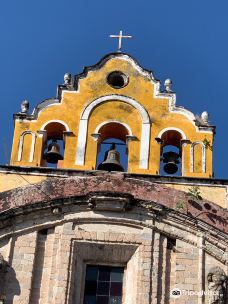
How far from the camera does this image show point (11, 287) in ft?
70.0

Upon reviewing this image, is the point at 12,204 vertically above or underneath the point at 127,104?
underneath

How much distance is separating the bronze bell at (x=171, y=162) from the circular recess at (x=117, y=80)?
98.6 inches

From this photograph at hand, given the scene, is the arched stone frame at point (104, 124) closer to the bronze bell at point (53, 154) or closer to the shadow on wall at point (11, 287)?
the bronze bell at point (53, 154)

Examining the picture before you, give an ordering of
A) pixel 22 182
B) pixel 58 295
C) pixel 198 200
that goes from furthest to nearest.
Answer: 1. pixel 22 182
2. pixel 198 200
3. pixel 58 295

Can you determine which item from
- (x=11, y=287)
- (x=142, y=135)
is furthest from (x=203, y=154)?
(x=11, y=287)

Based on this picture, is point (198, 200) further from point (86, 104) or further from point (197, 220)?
point (86, 104)

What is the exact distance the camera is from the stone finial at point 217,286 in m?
21.3

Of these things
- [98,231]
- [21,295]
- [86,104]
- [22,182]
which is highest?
[86,104]

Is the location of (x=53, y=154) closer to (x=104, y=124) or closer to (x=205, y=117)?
(x=104, y=124)

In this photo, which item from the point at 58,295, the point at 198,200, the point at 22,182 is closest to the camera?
the point at 58,295

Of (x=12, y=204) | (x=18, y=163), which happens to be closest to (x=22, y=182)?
(x=18, y=163)

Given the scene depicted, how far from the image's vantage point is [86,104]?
29234 millimetres

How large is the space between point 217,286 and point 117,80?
9950mm

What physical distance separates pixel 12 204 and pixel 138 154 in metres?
6.49
